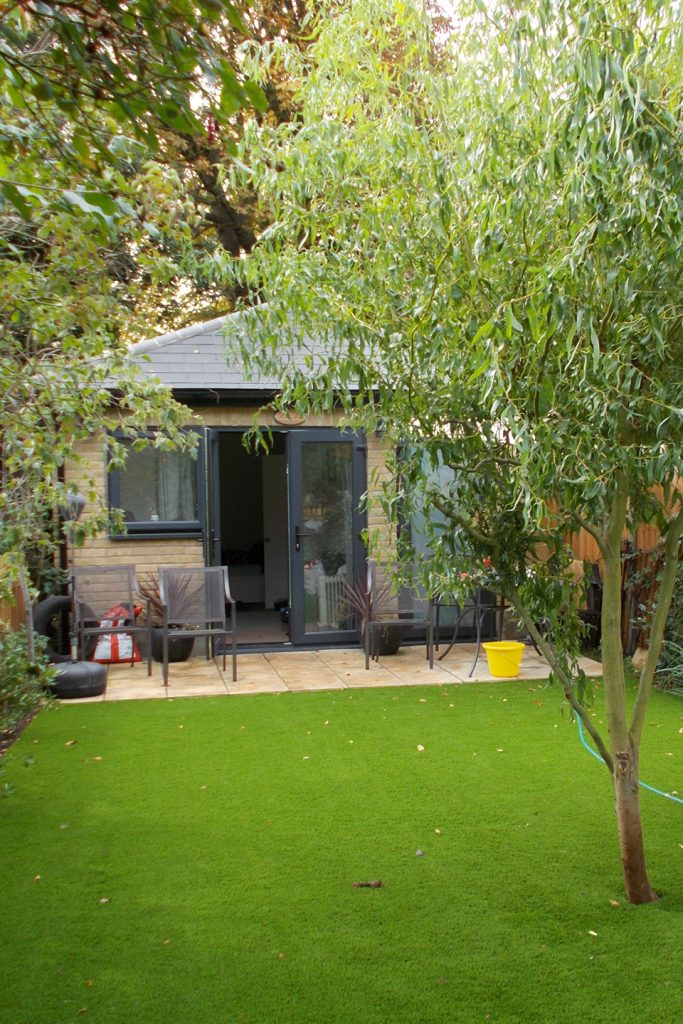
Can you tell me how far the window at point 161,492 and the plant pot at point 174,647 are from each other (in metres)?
1.02

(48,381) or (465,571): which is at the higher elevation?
(48,381)

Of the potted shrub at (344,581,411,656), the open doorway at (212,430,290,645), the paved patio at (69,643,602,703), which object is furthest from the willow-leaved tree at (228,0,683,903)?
the open doorway at (212,430,290,645)

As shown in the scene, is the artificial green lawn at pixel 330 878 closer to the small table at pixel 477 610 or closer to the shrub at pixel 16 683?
the shrub at pixel 16 683

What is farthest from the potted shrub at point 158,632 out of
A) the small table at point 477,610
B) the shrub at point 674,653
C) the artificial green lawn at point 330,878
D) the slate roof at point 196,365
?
the shrub at point 674,653

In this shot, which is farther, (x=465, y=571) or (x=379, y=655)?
(x=379, y=655)

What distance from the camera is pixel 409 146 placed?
3055mm

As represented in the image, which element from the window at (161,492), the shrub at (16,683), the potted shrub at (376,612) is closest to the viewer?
the shrub at (16,683)

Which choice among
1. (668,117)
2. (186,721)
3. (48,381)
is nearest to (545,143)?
(668,117)

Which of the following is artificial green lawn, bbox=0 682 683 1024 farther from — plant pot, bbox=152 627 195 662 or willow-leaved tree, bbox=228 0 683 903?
plant pot, bbox=152 627 195 662

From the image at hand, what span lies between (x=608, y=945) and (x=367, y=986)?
0.86 metres

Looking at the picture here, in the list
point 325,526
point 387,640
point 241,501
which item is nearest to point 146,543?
point 325,526

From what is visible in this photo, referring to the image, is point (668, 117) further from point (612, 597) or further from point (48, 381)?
point (48, 381)

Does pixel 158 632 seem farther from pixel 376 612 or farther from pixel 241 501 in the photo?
pixel 241 501

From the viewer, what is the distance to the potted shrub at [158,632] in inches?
319
